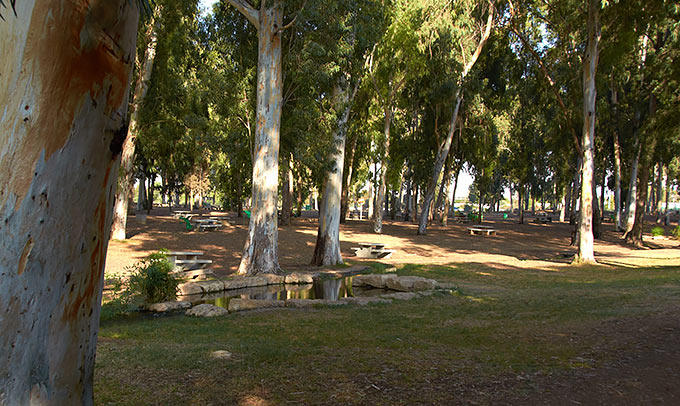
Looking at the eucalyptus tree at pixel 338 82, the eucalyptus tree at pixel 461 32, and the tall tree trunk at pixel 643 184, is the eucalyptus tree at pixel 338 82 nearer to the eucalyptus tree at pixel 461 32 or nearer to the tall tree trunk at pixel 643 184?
the eucalyptus tree at pixel 461 32

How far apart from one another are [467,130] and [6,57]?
33.8 meters

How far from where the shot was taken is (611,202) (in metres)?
123

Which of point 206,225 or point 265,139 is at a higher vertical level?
point 265,139

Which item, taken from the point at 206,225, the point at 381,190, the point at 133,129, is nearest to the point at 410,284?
the point at 133,129

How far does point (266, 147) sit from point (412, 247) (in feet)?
39.9

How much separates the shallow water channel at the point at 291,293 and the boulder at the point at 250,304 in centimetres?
79

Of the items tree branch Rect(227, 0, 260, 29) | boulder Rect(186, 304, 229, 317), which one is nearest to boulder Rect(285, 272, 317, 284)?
boulder Rect(186, 304, 229, 317)

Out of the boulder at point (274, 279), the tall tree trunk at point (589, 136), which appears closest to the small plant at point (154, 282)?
the boulder at point (274, 279)

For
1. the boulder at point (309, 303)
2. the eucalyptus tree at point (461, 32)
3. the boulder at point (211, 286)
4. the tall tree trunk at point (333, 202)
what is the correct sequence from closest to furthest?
the boulder at point (309, 303) → the boulder at point (211, 286) → the tall tree trunk at point (333, 202) → the eucalyptus tree at point (461, 32)

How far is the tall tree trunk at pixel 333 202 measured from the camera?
51.0 feet

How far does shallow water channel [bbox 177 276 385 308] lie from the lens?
1033cm

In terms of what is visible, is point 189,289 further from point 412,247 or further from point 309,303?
point 412,247

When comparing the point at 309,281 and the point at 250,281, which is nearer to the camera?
the point at 250,281

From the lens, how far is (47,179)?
2201 mm
